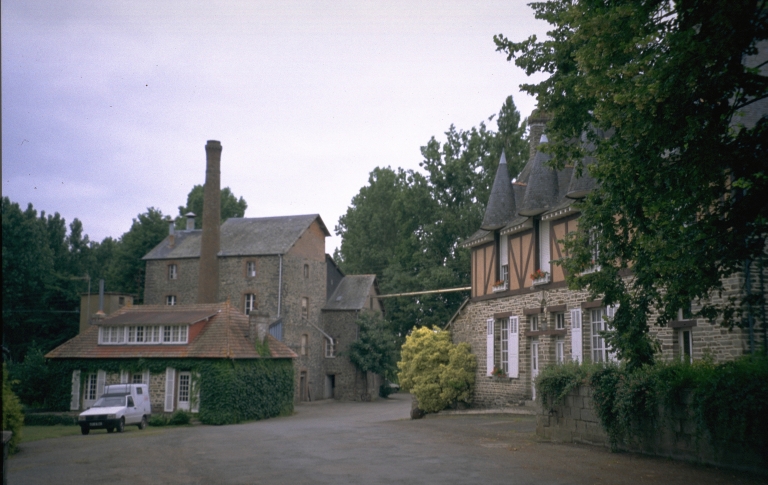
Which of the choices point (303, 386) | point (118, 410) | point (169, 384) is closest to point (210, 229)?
point (303, 386)

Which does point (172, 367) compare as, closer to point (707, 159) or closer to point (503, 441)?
point (503, 441)

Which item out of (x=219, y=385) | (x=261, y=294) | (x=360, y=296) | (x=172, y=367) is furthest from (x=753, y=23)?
(x=360, y=296)

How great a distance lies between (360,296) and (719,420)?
127 feet

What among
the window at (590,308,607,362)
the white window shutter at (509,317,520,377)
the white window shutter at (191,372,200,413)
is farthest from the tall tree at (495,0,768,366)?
the white window shutter at (191,372,200,413)

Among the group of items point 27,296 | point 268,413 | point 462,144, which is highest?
point 462,144

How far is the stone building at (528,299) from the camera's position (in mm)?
20797

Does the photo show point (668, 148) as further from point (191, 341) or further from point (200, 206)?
point (200, 206)

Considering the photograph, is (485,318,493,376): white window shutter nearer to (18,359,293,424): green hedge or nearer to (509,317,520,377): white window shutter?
(509,317,520,377): white window shutter

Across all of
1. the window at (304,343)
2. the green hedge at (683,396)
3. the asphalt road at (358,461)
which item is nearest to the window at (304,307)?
the window at (304,343)

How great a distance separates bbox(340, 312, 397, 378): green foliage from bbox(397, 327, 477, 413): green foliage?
18689mm

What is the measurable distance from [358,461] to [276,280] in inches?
1247

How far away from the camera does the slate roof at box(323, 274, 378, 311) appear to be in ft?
159

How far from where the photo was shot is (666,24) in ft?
33.0

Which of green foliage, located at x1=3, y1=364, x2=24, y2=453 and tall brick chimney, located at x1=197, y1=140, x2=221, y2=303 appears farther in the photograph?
tall brick chimney, located at x1=197, y1=140, x2=221, y2=303
